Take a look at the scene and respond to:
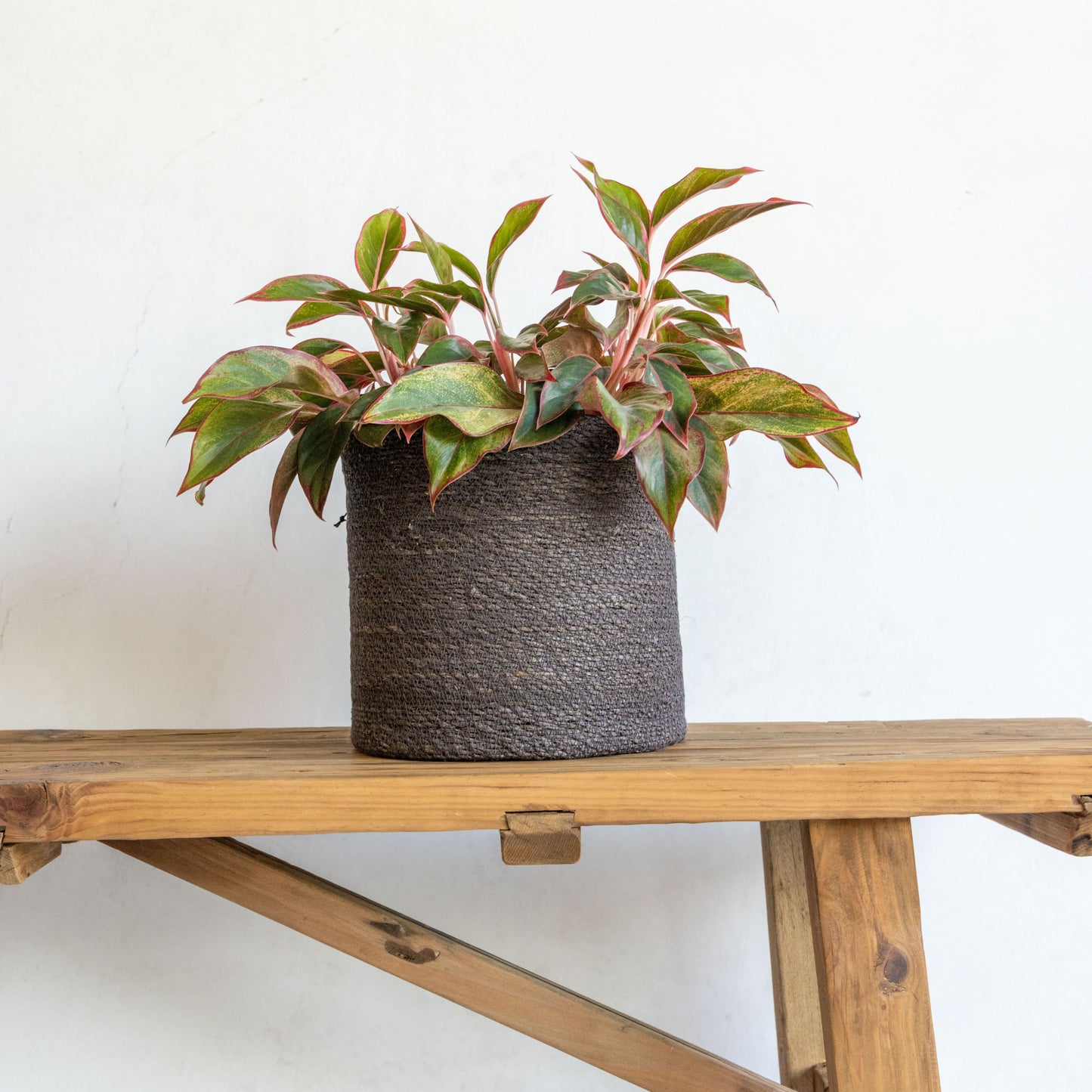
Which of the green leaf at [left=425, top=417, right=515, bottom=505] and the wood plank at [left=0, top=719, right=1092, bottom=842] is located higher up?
the green leaf at [left=425, top=417, right=515, bottom=505]

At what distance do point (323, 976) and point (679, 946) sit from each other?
0.42 metres

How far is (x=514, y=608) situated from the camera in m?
0.75

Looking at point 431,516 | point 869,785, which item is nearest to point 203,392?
point 431,516

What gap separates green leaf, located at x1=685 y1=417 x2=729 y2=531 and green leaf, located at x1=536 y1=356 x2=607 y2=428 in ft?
0.29

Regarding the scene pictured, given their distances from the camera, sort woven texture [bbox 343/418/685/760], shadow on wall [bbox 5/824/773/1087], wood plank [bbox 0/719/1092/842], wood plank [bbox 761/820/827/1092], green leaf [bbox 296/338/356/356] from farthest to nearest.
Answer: shadow on wall [bbox 5/824/773/1087] < wood plank [bbox 761/820/827/1092] < green leaf [bbox 296/338/356/356] < woven texture [bbox 343/418/685/760] < wood plank [bbox 0/719/1092/842]

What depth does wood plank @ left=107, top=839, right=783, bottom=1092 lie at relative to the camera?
86cm

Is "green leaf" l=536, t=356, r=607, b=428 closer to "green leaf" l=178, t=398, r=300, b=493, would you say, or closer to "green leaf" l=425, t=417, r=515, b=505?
"green leaf" l=425, t=417, r=515, b=505

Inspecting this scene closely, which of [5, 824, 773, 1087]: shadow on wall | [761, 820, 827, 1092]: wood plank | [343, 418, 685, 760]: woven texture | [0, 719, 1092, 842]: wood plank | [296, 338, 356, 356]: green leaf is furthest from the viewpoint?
[5, 824, 773, 1087]: shadow on wall

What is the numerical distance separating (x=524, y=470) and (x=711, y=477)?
142mm

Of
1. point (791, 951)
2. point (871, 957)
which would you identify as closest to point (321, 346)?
point (871, 957)

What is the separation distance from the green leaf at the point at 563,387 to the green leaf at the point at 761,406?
3.7 inches

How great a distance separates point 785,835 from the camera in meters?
1.01

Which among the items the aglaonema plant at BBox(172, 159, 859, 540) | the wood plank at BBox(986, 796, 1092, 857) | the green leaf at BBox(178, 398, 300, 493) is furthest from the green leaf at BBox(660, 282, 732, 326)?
the wood plank at BBox(986, 796, 1092, 857)

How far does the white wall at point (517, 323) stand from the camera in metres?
1.13
